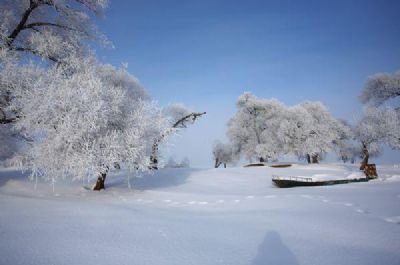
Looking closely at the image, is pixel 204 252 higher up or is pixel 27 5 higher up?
pixel 27 5

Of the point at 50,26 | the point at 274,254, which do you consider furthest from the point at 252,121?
the point at 274,254

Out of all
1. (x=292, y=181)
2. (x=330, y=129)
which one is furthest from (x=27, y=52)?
(x=330, y=129)

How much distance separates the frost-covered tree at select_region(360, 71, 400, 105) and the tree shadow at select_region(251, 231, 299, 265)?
29970 mm

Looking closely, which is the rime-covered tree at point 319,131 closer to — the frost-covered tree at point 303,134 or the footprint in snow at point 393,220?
the frost-covered tree at point 303,134

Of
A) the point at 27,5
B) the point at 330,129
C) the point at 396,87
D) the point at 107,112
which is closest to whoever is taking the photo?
the point at 107,112

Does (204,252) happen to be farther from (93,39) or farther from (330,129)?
(330,129)

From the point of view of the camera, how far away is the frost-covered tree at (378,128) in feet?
88.2

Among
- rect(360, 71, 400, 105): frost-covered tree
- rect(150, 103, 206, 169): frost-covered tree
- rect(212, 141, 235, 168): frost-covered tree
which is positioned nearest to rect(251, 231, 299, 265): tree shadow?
rect(150, 103, 206, 169): frost-covered tree

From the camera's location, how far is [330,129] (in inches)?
1582

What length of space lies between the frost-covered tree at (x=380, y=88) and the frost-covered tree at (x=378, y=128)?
45.4 inches

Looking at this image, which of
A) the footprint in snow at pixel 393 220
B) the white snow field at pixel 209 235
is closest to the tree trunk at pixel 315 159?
the white snow field at pixel 209 235

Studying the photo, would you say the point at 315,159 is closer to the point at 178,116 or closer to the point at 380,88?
the point at 380,88

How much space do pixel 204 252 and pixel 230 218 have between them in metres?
2.47

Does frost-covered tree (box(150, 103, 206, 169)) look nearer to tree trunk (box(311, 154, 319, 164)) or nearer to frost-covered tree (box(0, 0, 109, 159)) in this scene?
frost-covered tree (box(0, 0, 109, 159))
